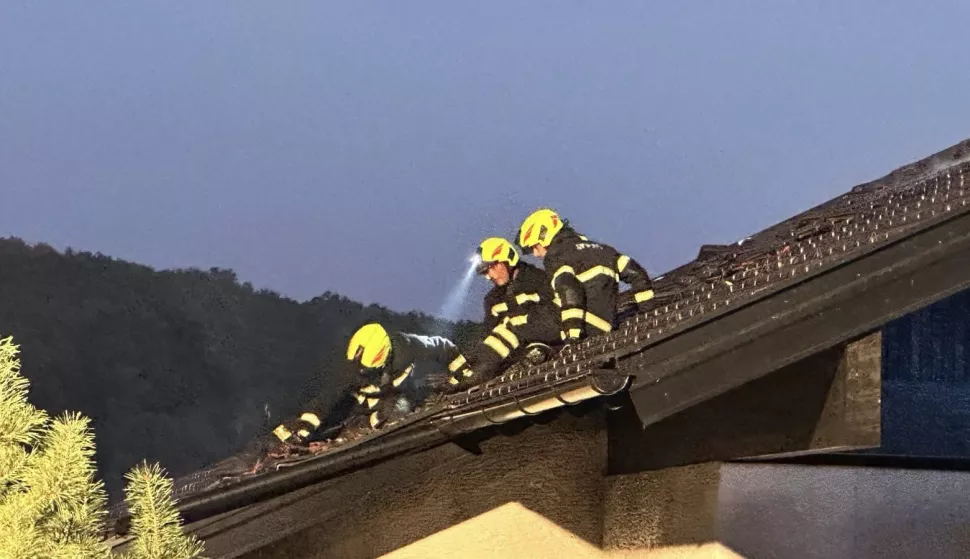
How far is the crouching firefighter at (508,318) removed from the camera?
6.65 metres

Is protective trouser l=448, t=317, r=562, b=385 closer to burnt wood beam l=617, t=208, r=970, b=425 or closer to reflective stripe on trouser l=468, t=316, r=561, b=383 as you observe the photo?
reflective stripe on trouser l=468, t=316, r=561, b=383

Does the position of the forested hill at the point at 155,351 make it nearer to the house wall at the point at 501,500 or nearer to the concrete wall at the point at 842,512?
the house wall at the point at 501,500

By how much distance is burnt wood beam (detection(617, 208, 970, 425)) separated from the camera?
12.0 ft

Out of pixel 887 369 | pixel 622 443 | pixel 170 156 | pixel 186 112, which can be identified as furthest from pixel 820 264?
pixel 186 112

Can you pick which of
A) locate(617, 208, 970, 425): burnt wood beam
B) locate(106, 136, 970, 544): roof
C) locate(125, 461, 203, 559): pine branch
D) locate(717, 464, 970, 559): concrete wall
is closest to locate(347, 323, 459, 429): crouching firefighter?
locate(106, 136, 970, 544): roof

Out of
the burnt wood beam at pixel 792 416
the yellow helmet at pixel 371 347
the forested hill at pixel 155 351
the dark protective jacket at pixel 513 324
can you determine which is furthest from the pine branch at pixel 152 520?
the forested hill at pixel 155 351

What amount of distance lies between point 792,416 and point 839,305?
73cm

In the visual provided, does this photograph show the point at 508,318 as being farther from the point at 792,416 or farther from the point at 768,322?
the point at 768,322

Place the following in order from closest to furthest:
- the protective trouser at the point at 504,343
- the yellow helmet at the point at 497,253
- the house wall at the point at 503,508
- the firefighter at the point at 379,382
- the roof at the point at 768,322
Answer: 1. the roof at the point at 768,322
2. the house wall at the point at 503,508
3. the protective trouser at the point at 504,343
4. the yellow helmet at the point at 497,253
5. the firefighter at the point at 379,382

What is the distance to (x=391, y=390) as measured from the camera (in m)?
7.84

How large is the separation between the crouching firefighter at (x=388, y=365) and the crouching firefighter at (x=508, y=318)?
586 mm

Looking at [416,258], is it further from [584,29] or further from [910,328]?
[910,328]

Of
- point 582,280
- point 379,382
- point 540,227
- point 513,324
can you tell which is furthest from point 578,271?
point 379,382

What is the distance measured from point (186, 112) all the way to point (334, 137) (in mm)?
23700
